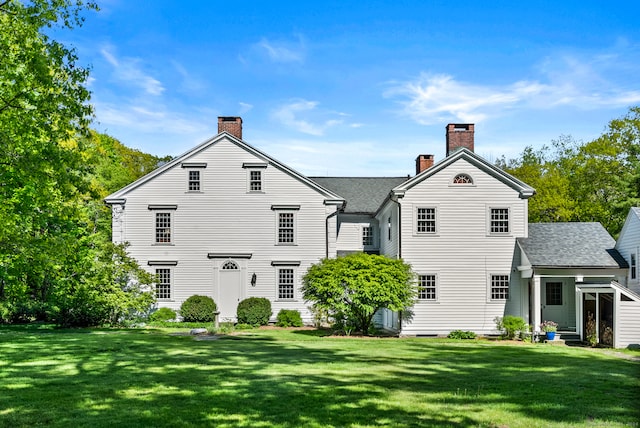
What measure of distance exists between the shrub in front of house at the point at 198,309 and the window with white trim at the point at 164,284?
4.46ft

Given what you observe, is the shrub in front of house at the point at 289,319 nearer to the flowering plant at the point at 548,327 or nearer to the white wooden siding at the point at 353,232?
the white wooden siding at the point at 353,232

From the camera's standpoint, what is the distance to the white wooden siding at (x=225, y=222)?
3161 centimetres

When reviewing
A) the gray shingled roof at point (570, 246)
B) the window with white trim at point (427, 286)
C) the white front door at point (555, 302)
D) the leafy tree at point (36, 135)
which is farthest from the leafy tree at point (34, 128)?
the white front door at point (555, 302)

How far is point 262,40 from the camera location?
19.0 m

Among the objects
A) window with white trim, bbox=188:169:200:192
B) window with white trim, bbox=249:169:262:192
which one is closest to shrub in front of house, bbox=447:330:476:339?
window with white trim, bbox=249:169:262:192

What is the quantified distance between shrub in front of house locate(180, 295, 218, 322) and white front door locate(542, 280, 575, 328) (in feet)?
52.7

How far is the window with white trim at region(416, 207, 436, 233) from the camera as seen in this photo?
92.0 ft

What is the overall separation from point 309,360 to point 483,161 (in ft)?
49.3

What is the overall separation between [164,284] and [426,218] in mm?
13771

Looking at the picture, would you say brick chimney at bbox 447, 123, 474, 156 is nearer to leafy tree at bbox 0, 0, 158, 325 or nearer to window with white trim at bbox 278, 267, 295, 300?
window with white trim at bbox 278, 267, 295, 300

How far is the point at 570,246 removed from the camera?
27.3m

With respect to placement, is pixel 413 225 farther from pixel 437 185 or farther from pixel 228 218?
pixel 228 218

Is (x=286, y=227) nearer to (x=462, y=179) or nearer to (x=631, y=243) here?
(x=462, y=179)

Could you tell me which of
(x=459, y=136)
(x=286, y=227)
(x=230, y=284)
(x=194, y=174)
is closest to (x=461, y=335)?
(x=459, y=136)
